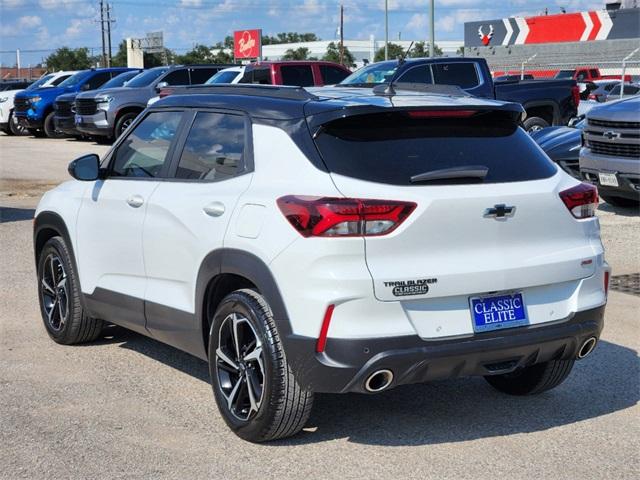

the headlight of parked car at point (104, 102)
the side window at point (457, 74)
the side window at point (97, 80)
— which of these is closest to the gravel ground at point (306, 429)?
the side window at point (457, 74)

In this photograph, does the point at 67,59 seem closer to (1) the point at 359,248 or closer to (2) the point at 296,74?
(2) the point at 296,74

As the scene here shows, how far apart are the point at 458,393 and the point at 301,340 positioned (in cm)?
166

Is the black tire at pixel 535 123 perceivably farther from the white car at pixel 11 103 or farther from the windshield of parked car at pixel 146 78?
the white car at pixel 11 103

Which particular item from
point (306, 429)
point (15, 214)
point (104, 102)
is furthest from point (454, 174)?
point (104, 102)

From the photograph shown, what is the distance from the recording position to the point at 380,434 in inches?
202

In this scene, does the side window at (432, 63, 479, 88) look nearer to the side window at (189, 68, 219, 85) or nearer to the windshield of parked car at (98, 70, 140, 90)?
the side window at (189, 68, 219, 85)

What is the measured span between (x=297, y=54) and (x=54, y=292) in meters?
87.9

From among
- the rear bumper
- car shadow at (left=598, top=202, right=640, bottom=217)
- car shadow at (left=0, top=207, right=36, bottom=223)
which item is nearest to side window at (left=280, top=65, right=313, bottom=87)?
car shadow at (left=0, top=207, right=36, bottom=223)

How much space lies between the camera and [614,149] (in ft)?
41.5

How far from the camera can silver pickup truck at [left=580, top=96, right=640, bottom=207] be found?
12328 millimetres

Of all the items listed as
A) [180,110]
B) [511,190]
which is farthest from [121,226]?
[511,190]

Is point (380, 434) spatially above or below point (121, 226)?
below

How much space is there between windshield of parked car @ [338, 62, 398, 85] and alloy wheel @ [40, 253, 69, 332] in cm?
1205

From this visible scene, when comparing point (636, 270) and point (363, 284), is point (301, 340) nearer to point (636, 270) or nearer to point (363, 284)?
point (363, 284)
